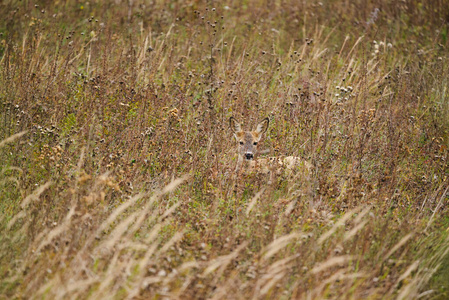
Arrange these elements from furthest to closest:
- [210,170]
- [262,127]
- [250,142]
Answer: [262,127] → [250,142] → [210,170]

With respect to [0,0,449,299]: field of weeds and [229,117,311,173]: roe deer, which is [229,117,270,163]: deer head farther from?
[0,0,449,299]: field of weeds

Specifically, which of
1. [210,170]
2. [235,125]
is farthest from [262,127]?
[210,170]

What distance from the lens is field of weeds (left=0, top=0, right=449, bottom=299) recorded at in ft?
12.1

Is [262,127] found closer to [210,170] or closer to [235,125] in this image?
[235,125]

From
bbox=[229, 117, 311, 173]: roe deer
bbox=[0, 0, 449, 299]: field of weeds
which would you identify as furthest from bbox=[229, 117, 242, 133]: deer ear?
bbox=[0, 0, 449, 299]: field of weeds

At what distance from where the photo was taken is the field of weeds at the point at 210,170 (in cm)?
369

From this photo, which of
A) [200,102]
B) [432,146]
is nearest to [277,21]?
[200,102]

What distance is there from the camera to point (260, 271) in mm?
3666

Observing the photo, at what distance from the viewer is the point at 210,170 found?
5504 millimetres

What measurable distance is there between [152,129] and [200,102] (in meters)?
1.01

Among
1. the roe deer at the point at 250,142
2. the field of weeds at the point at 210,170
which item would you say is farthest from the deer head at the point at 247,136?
the field of weeds at the point at 210,170

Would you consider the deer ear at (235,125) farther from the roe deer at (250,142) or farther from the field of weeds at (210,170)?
the field of weeds at (210,170)

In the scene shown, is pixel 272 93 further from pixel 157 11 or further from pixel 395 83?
pixel 157 11

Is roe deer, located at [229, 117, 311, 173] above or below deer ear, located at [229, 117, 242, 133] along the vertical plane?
below
